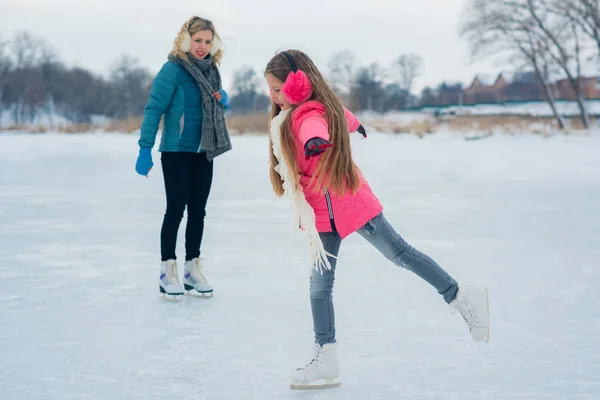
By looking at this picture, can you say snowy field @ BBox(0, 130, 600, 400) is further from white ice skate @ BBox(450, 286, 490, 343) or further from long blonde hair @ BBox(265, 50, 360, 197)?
long blonde hair @ BBox(265, 50, 360, 197)

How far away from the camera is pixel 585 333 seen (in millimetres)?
3096

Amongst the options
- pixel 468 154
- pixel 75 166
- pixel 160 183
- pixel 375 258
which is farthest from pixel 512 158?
pixel 375 258

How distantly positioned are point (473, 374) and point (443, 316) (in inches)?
32.4

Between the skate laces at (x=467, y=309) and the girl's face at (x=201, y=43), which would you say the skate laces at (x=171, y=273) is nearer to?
the girl's face at (x=201, y=43)

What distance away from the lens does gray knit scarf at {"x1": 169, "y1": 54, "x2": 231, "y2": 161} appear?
3.68 meters

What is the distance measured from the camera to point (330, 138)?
2346mm

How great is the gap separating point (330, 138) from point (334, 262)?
46 cm

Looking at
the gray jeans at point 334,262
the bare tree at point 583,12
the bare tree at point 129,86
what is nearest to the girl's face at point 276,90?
the gray jeans at point 334,262

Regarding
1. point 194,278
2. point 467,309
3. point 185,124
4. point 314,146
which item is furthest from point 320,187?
point 194,278

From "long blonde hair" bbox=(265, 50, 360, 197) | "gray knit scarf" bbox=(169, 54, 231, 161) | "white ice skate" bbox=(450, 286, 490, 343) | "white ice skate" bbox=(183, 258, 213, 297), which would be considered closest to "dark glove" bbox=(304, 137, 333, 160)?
"long blonde hair" bbox=(265, 50, 360, 197)

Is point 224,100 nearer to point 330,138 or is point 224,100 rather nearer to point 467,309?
point 330,138

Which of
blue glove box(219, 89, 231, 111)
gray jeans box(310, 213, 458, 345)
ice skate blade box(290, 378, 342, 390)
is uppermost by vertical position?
A: blue glove box(219, 89, 231, 111)

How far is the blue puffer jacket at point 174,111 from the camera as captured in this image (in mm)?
3619

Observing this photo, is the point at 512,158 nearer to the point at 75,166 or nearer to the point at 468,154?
the point at 468,154
